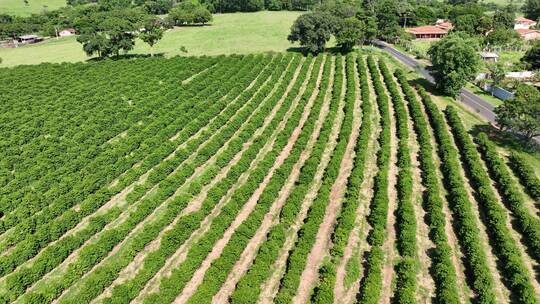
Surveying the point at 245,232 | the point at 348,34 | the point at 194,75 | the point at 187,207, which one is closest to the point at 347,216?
the point at 245,232

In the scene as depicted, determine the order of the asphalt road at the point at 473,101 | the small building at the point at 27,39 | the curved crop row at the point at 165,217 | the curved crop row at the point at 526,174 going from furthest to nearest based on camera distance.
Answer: the small building at the point at 27,39, the asphalt road at the point at 473,101, the curved crop row at the point at 526,174, the curved crop row at the point at 165,217

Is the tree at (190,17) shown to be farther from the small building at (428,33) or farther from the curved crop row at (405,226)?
the curved crop row at (405,226)

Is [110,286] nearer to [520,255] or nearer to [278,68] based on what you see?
[520,255]

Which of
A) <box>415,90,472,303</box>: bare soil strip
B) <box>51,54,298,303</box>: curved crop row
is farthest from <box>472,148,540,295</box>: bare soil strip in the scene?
<box>51,54,298,303</box>: curved crop row

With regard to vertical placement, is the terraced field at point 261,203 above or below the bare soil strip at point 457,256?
above

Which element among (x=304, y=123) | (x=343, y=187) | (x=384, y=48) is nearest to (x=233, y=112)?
(x=304, y=123)

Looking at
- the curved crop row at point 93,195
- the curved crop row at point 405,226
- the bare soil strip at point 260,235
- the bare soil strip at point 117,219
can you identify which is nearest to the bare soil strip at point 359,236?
the curved crop row at point 405,226
